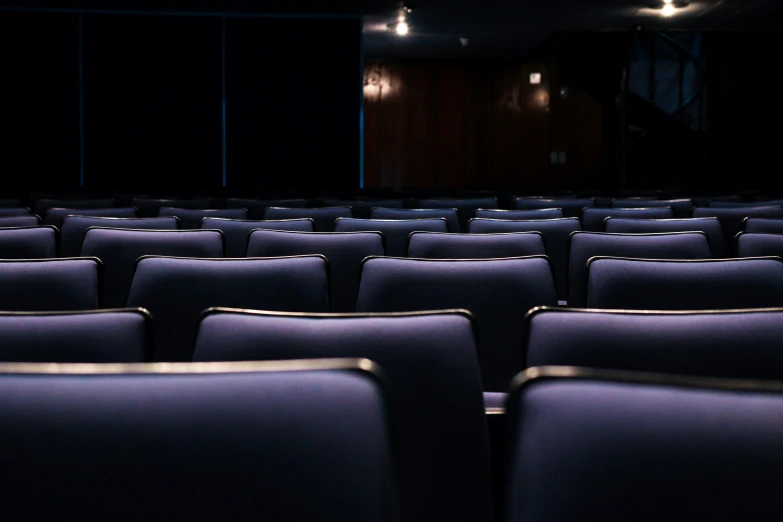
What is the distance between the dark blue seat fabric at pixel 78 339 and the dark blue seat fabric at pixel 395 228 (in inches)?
84.2

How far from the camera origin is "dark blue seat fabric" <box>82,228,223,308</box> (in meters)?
2.77

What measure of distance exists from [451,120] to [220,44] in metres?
5.65

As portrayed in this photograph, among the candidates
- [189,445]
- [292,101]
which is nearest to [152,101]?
[292,101]

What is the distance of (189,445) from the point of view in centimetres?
76

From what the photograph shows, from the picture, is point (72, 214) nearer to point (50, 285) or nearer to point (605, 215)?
point (50, 285)

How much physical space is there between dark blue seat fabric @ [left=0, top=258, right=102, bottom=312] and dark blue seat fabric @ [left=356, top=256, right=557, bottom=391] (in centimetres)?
76

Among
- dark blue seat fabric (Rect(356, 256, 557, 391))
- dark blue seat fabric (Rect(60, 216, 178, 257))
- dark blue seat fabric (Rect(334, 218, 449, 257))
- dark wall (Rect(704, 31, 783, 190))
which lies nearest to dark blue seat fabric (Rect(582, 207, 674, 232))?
dark blue seat fabric (Rect(334, 218, 449, 257))

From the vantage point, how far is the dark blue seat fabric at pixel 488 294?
197cm

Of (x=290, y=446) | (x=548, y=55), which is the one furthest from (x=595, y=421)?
(x=548, y=55)

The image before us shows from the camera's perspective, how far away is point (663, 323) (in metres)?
1.29

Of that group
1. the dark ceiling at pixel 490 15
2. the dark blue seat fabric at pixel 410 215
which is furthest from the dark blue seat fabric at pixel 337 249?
the dark ceiling at pixel 490 15

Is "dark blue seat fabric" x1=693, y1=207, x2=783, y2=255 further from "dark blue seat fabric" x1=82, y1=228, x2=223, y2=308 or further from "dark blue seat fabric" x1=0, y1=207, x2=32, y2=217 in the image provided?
"dark blue seat fabric" x1=0, y1=207, x2=32, y2=217

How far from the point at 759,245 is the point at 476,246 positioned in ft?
3.50

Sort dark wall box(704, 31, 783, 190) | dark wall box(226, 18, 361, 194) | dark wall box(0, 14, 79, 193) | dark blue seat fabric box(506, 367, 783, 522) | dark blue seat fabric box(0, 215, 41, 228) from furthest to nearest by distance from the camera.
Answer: dark wall box(704, 31, 783, 190) < dark wall box(226, 18, 361, 194) < dark wall box(0, 14, 79, 193) < dark blue seat fabric box(0, 215, 41, 228) < dark blue seat fabric box(506, 367, 783, 522)
